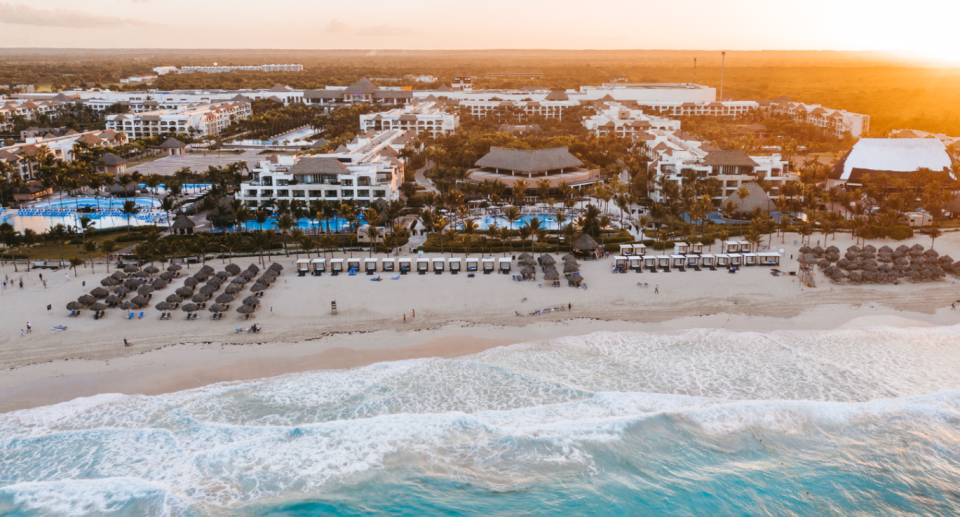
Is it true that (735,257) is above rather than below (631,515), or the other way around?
above

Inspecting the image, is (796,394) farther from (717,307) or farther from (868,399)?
(717,307)

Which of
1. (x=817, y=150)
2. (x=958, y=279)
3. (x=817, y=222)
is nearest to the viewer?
(x=958, y=279)

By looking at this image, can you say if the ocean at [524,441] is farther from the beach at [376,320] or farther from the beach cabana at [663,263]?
the beach cabana at [663,263]

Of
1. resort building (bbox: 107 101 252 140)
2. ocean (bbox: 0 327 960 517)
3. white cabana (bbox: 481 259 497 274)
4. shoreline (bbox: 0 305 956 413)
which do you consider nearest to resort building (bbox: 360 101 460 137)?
resort building (bbox: 107 101 252 140)

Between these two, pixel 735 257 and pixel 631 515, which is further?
pixel 735 257

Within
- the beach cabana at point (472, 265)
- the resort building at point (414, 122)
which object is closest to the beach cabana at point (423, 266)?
the beach cabana at point (472, 265)

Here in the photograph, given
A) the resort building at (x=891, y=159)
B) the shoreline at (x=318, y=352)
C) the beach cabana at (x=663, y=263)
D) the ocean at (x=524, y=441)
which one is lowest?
the ocean at (x=524, y=441)

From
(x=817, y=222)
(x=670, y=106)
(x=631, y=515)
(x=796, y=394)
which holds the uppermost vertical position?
(x=670, y=106)

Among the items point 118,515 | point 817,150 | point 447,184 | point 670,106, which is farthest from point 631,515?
point 670,106
